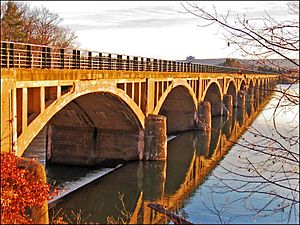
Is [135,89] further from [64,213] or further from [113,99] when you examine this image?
[64,213]

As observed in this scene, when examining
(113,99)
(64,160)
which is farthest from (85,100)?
(64,160)

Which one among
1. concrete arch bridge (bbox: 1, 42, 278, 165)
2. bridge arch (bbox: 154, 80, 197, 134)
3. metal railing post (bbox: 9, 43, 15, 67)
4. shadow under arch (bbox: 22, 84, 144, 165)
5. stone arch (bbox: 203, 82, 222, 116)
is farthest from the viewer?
stone arch (bbox: 203, 82, 222, 116)

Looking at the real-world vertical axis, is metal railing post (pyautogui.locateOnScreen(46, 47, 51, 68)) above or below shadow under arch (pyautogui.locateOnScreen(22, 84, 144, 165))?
above

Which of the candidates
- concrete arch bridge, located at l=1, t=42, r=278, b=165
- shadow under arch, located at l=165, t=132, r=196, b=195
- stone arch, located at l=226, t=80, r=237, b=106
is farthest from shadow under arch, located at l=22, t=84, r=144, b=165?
stone arch, located at l=226, t=80, r=237, b=106

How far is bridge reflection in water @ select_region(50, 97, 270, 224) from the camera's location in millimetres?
18266

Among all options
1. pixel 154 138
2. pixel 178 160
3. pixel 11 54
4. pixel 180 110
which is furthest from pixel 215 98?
pixel 11 54

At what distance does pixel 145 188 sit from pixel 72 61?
8.42 m

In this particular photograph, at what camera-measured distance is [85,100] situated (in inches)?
951

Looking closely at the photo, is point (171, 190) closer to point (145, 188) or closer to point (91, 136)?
point (145, 188)

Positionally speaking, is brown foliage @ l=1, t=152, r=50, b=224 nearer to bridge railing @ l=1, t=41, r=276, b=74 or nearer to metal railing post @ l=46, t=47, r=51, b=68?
bridge railing @ l=1, t=41, r=276, b=74

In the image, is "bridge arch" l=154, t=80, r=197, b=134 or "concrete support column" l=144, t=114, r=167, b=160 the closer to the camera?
"concrete support column" l=144, t=114, r=167, b=160

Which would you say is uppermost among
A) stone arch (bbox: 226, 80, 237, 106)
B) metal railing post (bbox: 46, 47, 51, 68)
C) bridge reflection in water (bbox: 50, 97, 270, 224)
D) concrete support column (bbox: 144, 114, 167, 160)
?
metal railing post (bbox: 46, 47, 51, 68)

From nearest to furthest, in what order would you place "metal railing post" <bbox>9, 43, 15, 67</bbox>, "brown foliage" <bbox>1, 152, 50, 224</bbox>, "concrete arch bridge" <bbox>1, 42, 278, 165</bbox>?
"brown foliage" <bbox>1, 152, 50, 224</bbox>
"metal railing post" <bbox>9, 43, 15, 67</bbox>
"concrete arch bridge" <bbox>1, 42, 278, 165</bbox>

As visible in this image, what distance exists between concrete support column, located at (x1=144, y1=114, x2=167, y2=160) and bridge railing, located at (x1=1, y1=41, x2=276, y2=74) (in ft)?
12.3
